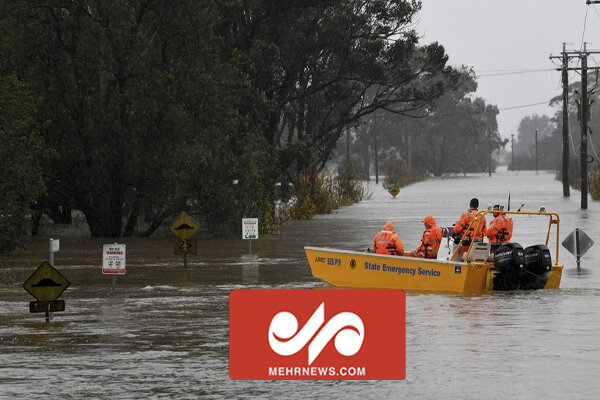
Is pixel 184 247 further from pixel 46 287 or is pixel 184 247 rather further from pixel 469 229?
pixel 46 287

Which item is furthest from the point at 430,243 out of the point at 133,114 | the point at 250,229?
the point at 133,114

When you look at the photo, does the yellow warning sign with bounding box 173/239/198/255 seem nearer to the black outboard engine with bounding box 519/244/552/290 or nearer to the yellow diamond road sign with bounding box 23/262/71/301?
the black outboard engine with bounding box 519/244/552/290

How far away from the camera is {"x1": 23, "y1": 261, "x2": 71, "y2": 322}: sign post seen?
18.5m

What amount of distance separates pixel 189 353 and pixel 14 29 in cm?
2697

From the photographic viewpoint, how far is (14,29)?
135 ft

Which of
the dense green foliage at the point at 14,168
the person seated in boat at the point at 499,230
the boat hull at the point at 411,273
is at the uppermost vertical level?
the dense green foliage at the point at 14,168

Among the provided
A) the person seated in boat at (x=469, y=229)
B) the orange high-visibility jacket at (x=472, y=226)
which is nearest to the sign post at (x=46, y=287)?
the person seated in boat at (x=469, y=229)

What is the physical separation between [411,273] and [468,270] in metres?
1.02

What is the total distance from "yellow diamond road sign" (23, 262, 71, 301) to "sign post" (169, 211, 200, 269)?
9350mm

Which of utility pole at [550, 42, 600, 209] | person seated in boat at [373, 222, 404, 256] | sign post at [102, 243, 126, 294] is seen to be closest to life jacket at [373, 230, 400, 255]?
person seated in boat at [373, 222, 404, 256]

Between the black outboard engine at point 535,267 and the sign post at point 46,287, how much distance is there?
26.4 feet

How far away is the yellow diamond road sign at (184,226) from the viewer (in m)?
28.7

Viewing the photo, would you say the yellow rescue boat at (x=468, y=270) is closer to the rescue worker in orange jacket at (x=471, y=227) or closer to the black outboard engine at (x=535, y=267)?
the black outboard engine at (x=535, y=267)

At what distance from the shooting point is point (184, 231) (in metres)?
29.4
